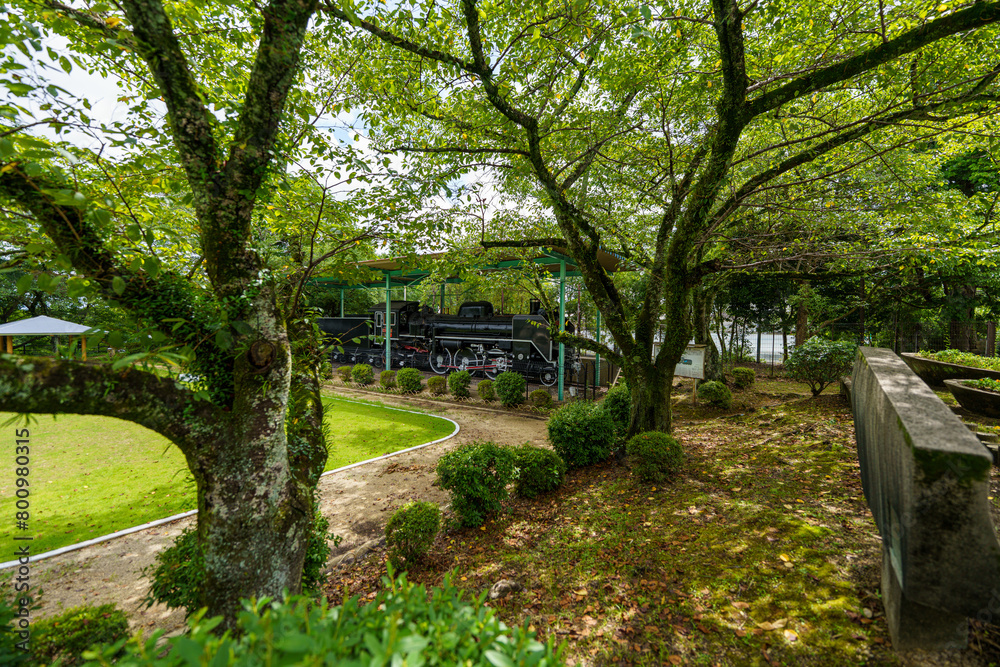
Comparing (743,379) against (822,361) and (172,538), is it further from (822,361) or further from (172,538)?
(172,538)

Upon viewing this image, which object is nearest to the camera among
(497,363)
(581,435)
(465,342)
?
(581,435)

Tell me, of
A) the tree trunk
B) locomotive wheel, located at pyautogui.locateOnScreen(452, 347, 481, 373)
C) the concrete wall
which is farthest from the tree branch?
locomotive wheel, located at pyautogui.locateOnScreen(452, 347, 481, 373)

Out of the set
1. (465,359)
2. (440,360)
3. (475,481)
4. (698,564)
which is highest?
(465,359)

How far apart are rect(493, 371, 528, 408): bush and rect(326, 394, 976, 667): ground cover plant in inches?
185

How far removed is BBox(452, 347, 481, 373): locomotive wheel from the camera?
46.4ft

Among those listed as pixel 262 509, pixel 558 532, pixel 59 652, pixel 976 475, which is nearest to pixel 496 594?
pixel 558 532

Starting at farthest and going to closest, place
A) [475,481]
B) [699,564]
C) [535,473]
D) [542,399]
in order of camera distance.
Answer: [542,399] < [535,473] < [475,481] < [699,564]

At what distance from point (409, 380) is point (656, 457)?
8.47 m

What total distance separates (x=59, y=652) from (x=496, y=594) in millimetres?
2600

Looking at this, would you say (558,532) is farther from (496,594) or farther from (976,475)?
(976,475)

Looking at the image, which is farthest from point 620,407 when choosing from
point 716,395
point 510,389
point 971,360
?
point 971,360

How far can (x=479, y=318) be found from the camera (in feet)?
46.5

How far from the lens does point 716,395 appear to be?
380 inches

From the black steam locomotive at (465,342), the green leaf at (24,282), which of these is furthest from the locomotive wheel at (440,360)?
the green leaf at (24,282)
